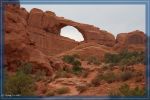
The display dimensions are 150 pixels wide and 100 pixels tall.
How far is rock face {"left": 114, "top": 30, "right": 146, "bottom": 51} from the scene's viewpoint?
54.4 m

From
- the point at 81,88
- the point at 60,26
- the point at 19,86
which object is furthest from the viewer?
the point at 60,26

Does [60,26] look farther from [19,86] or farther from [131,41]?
[19,86]

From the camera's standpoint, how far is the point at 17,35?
25672 millimetres

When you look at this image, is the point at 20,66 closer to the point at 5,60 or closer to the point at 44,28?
the point at 5,60

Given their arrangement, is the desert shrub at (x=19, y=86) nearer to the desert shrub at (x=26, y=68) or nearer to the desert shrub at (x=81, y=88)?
the desert shrub at (x=81, y=88)

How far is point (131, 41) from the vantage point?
185ft

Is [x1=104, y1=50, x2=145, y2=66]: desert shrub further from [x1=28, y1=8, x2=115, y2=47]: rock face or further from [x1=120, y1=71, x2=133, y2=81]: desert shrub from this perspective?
[x1=28, y1=8, x2=115, y2=47]: rock face

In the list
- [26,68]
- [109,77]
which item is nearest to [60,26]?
[26,68]

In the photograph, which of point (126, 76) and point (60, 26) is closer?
point (126, 76)

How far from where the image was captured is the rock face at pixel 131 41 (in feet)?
179

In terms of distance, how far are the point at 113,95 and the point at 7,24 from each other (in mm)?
12310

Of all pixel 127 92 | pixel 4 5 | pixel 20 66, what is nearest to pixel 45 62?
pixel 20 66

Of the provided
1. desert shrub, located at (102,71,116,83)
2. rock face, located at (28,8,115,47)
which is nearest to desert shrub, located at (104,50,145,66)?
desert shrub, located at (102,71,116,83)

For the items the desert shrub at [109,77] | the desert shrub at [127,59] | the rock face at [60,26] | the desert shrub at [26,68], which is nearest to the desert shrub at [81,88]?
the desert shrub at [109,77]
